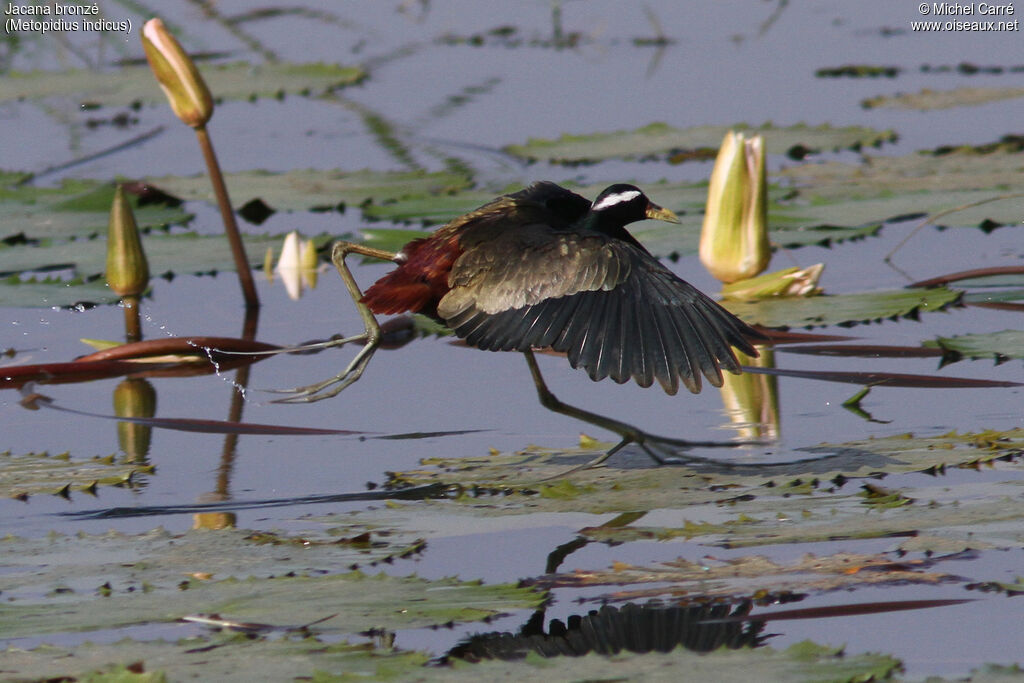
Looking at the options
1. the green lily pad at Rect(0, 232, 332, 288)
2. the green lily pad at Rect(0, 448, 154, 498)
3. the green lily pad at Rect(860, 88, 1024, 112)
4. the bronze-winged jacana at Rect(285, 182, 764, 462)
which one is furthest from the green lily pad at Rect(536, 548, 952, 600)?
the green lily pad at Rect(860, 88, 1024, 112)

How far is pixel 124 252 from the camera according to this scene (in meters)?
4.37

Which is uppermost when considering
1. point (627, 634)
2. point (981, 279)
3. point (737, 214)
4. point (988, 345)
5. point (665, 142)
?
point (665, 142)

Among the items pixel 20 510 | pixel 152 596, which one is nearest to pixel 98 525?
pixel 20 510

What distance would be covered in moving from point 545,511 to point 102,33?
8026 mm

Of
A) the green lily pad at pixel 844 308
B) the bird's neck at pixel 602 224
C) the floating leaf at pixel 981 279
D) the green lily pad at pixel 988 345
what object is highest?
the bird's neck at pixel 602 224

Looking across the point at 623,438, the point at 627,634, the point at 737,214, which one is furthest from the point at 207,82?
the point at 627,634

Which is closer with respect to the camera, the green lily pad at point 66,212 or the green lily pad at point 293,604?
the green lily pad at point 293,604

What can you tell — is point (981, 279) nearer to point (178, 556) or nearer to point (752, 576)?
point (752, 576)

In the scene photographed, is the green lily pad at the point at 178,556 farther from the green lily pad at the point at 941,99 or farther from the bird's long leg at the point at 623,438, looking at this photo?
the green lily pad at the point at 941,99

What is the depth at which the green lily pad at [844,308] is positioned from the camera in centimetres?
430

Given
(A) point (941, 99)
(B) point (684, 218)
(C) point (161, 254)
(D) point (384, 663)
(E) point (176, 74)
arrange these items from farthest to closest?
(A) point (941, 99) < (B) point (684, 218) < (C) point (161, 254) < (E) point (176, 74) < (D) point (384, 663)

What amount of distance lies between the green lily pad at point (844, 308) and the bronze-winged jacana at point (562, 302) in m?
1.15

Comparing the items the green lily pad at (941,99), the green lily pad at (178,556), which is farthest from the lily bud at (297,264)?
the green lily pad at (941,99)

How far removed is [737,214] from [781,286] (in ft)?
0.87
